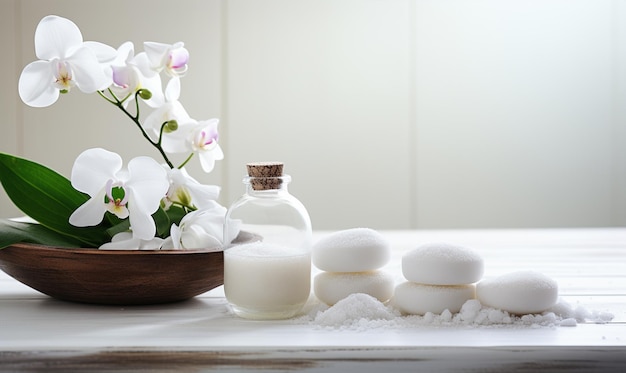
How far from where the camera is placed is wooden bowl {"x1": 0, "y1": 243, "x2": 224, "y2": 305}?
31.4 inches

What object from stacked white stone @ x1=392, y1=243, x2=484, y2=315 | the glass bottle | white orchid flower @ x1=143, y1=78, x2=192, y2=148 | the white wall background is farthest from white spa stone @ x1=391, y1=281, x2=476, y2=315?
the white wall background

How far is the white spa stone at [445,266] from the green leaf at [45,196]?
400 millimetres

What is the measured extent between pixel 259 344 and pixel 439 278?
9.0 inches

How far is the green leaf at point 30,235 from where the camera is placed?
2.75ft

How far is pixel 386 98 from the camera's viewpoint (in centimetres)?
303

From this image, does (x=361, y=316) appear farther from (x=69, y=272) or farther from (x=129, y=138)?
(x=129, y=138)

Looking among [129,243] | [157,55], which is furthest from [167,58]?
[129,243]

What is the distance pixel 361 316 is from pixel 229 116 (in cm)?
234

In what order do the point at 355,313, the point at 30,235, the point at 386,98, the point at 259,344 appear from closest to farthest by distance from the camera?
1. the point at 259,344
2. the point at 355,313
3. the point at 30,235
4. the point at 386,98

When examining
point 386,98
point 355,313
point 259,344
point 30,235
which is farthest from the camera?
point 386,98

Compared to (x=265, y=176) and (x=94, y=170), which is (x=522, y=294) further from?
(x=94, y=170)

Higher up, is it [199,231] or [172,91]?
[172,91]

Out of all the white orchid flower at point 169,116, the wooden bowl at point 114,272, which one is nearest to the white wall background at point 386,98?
the white orchid flower at point 169,116

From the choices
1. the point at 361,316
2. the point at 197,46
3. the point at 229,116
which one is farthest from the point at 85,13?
the point at 361,316
